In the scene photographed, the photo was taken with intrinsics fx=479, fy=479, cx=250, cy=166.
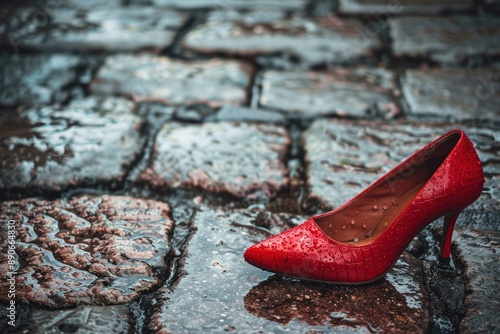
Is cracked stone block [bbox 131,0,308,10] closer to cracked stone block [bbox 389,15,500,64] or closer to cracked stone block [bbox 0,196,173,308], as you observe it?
cracked stone block [bbox 389,15,500,64]

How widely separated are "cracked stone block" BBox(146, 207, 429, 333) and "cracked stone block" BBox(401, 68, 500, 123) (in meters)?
1.07

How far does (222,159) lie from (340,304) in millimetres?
879

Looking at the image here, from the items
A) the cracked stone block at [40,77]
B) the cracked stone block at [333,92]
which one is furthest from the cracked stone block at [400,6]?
the cracked stone block at [40,77]

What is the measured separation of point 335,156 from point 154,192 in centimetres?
74

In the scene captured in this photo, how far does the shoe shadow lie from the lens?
1.18 m

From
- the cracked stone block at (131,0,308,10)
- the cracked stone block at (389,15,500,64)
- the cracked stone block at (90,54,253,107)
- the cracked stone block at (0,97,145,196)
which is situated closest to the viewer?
the cracked stone block at (0,97,145,196)

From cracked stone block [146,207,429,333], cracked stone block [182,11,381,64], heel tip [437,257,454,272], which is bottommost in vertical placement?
heel tip [437,257,454,272]

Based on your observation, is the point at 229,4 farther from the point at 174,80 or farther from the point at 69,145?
the point at 69,145

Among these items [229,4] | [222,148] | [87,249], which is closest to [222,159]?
[222,148]

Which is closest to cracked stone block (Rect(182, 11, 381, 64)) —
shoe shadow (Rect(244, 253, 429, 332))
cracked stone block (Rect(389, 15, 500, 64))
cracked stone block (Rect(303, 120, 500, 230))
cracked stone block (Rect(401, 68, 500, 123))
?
cracked stone block (Rect(389, 15, 500, 64))

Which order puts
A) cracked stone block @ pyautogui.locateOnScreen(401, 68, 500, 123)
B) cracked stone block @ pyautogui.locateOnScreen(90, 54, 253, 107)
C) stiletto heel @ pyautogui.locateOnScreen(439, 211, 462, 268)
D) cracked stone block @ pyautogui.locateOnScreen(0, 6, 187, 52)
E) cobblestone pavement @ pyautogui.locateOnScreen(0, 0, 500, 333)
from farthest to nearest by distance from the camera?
cracked stone block @ pyautogui.locateOnScreen(0, 6, 187, 52)
cracked stone block @ pyautogui.locateOnScreen(90, 54, 253, 107)
cracked stone block @ pyautogui.locateOnScreen(401, 68, 500, 123)
stiletto heel @ pyautogui.locateOnScreen(439, 211, 462, 268)
cobblestone pavement @ pyautogui.locateOnScreen(0, 0, 500, 333)

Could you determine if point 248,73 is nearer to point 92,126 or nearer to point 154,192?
point 92,126

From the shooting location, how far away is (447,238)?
1396 millimetres

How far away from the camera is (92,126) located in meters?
2.16
